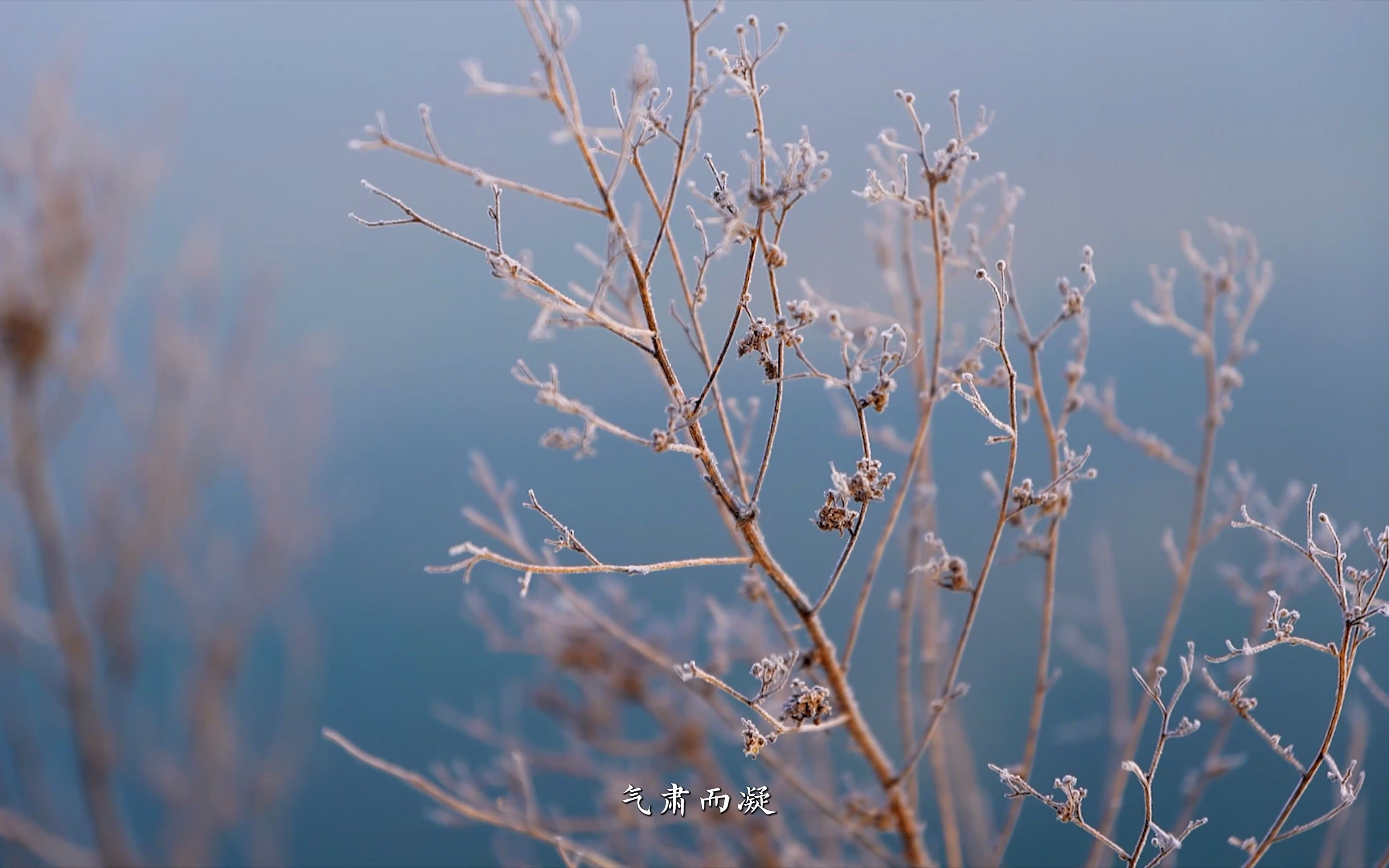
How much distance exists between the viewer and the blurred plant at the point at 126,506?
1440 millimetres

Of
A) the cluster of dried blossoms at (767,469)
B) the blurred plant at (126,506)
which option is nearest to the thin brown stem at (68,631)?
the blurred plant at (126,506)

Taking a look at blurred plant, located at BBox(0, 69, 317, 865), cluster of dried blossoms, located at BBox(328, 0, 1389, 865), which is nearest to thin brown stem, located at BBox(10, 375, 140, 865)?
blurred plant, located at BBox(0, 69, 317, 865)

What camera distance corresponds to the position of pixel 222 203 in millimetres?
2395

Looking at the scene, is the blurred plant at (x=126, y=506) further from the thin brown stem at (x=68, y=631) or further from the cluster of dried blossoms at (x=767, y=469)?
the cluster of dried blossoms at (x=767, y=469)

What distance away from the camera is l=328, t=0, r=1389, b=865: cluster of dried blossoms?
17.6 inches

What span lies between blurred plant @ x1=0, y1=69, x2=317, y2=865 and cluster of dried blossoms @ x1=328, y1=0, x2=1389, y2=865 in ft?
2.89

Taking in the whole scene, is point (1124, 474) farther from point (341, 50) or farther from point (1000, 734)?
point (341, 50)

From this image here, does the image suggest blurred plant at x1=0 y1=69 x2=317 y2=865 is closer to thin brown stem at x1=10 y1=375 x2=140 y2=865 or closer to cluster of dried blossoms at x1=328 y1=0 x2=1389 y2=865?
thin brown stem at x1=10 y1=375 x2=140 y2=865

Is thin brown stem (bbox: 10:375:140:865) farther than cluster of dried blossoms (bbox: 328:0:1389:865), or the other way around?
thin brown stem (bbox: 10:375:140:865)

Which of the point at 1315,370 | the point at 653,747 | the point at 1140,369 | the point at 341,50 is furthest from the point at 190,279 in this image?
the point at 1315,370

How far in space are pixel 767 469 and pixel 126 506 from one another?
142 centimetres

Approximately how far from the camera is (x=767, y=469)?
2.48 feet

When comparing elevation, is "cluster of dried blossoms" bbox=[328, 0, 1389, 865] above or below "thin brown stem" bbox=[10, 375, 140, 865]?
above

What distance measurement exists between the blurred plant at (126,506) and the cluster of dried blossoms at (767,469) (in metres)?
0.88
